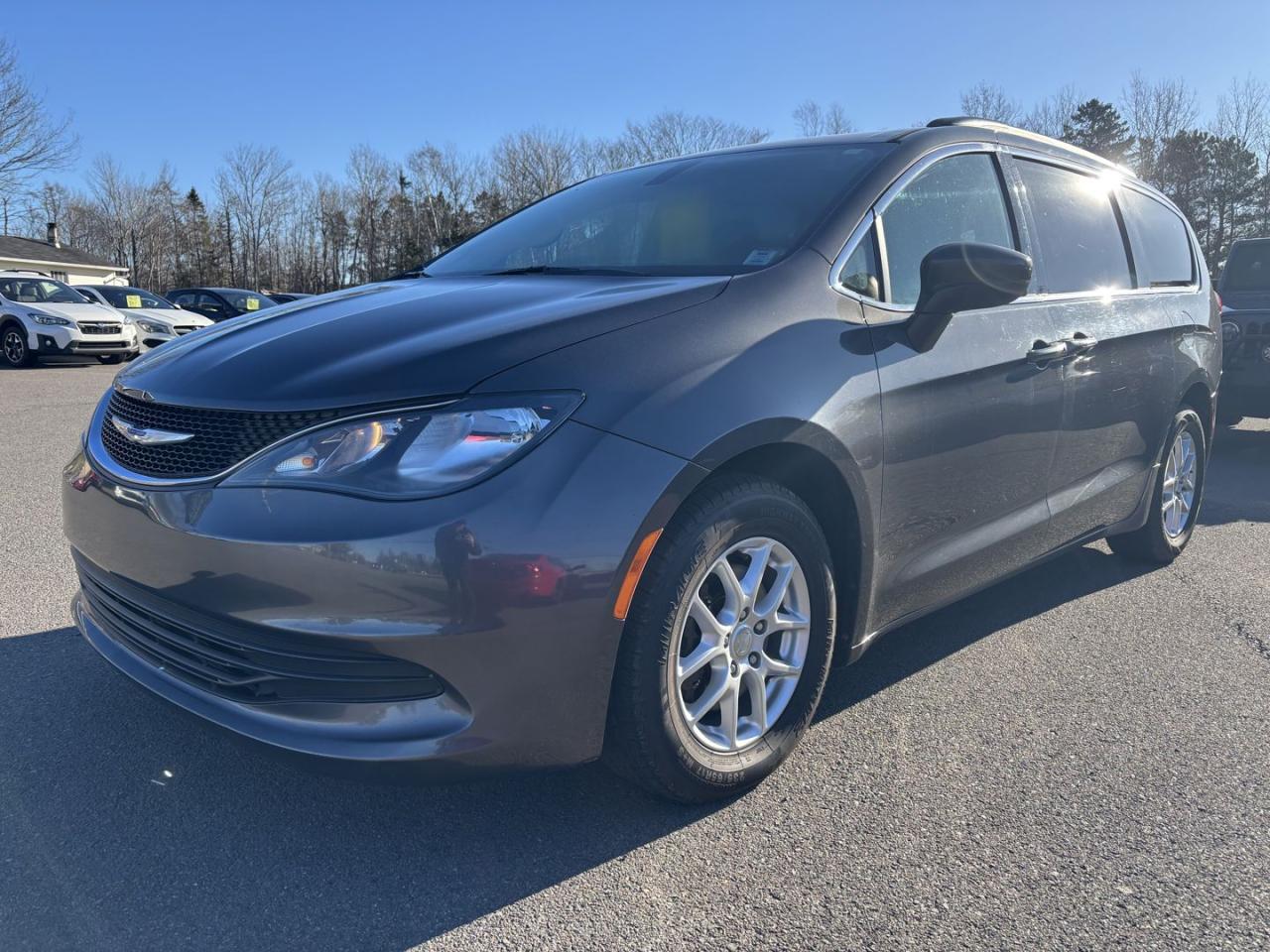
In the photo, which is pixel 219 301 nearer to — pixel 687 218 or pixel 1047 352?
pixel 687 218

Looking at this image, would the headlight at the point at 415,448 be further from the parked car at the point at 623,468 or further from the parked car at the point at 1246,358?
the parked car at the point at 1246,358

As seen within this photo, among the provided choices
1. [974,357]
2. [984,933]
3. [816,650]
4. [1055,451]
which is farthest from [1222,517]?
[984,933]

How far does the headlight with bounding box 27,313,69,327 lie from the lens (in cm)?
1550

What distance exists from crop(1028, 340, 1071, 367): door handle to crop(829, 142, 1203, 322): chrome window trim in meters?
0.15

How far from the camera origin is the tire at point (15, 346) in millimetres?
15531

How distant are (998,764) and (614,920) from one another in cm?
128

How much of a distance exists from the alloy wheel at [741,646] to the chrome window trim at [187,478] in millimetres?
799

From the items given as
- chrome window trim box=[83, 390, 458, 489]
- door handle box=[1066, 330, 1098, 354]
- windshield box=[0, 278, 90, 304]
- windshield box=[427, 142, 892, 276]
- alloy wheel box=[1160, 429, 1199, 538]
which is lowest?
alloy wheel box=[1160, 429, 1199, 538]

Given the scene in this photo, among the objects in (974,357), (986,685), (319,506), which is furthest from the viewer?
(986,685)

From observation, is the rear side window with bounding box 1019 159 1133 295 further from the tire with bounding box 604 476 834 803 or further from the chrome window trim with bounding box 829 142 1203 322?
the tire with bounding box 604 476 834 803

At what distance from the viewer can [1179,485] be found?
478 centimetres

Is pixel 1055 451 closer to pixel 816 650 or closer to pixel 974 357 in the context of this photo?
pixel 974 357

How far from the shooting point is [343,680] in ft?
6.64

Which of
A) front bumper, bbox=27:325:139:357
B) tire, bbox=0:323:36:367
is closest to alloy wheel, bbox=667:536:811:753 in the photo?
front bumper, bbox=27:325:139:357
